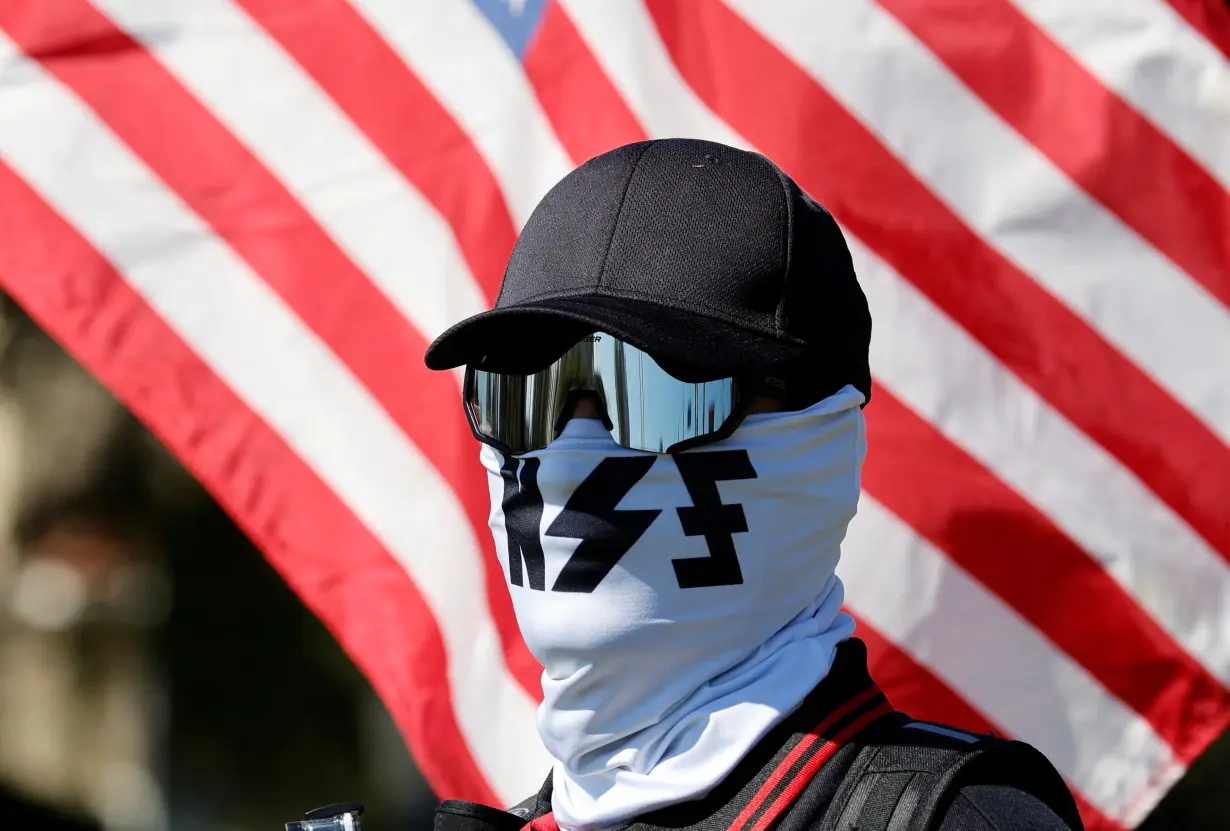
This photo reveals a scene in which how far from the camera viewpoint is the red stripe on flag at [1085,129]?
2061 mm

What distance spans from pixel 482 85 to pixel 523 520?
1.09 meters

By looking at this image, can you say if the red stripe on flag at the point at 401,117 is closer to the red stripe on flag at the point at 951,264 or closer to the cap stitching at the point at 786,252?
the red stripe on flag at the point at 951,264

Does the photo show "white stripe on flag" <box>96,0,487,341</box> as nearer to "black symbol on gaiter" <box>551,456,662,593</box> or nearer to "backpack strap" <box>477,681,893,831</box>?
"black symbol on gaiter" <box>551,456,662,593</box>

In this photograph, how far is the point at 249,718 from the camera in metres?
3.52

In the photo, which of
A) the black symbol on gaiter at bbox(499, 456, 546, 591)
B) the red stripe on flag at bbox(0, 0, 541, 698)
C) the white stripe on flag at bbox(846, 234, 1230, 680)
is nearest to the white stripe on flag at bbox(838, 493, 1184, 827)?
the white stripe on flag at bbox(846, 234, 1230, 680)

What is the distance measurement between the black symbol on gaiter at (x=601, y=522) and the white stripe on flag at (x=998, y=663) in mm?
857

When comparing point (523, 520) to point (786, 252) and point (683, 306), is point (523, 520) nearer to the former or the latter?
point (683, 306)

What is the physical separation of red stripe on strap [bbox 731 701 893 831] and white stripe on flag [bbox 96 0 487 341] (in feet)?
4.05

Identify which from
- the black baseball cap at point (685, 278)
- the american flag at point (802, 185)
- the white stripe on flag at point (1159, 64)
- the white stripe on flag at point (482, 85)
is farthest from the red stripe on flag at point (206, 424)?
the white stripe on flag at point (1159, 64)

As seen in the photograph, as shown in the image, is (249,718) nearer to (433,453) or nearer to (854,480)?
(433,453)

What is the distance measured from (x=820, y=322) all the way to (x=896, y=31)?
0.96 meters

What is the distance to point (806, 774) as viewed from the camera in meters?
1.19

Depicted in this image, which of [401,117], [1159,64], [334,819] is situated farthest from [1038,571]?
[401,117]

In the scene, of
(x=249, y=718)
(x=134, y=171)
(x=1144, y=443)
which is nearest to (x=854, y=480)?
(x=1144, y=443)
